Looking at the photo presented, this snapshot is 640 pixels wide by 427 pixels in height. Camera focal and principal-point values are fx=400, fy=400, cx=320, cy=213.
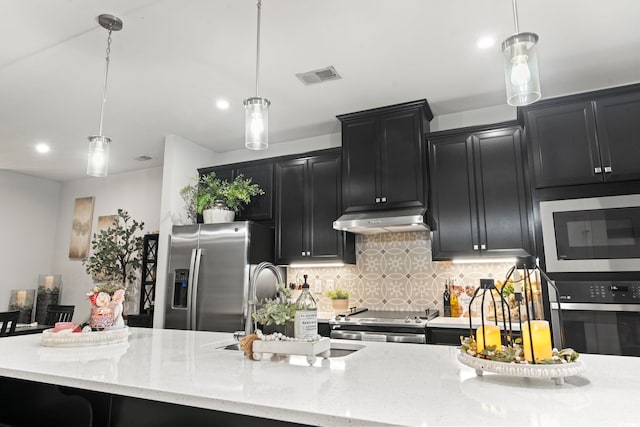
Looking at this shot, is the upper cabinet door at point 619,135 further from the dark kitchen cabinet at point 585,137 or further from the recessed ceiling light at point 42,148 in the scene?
the recessed ceiling light at point 42,148

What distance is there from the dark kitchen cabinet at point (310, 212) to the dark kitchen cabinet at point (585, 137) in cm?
172

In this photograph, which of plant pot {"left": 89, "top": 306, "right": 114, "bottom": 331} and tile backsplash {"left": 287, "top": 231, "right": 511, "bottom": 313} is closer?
plant pot {"left": 89, "top": 306, "right": 114, "bottom": 331}

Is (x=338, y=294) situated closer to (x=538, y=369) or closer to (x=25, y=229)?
(x=538, y=369)

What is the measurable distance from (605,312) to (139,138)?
4.55m

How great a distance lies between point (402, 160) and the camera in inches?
140

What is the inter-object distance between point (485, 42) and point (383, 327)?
7.18 feet

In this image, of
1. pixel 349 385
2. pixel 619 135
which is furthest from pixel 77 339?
pixel 619 135

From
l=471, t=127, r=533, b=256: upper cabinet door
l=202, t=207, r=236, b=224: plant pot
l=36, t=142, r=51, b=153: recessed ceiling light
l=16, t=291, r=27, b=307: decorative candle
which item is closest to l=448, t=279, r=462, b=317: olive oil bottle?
l=471, t=127, r=533, b=256: upper cabinet door

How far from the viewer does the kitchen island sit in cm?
94

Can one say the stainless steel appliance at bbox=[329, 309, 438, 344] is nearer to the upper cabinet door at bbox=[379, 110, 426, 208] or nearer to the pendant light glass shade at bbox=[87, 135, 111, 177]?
the upper cabinet door at bbox=[379, 110, 426, 208]

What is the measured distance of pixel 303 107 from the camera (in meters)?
3.67

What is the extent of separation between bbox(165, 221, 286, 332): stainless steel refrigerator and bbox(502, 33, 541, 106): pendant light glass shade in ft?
8.86

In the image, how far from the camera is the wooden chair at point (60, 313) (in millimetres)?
4449

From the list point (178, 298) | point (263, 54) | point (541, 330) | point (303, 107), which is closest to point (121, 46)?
point (263, 54)
